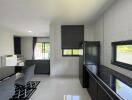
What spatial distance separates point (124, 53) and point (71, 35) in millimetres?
3544

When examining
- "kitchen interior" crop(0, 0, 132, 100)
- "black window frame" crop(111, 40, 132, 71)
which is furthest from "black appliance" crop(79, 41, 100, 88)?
"black window frame" crop(111, 40, 132, 71)

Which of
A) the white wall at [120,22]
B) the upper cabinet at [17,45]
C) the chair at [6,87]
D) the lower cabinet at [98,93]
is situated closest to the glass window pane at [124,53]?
the white wall at [120,22]

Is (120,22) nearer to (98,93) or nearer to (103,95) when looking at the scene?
(98,93)

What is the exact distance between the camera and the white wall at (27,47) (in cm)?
1149

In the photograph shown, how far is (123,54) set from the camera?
2.96 m

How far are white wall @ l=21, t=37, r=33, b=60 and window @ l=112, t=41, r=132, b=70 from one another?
356 inches

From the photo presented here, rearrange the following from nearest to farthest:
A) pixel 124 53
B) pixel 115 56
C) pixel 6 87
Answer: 1. pixel 6 87
2. pixel 124 53
3. pixel 115 56

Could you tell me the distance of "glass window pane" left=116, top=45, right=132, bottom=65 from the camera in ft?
8.75

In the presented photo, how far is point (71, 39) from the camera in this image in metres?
6.23

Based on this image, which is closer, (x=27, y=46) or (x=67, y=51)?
(x=67, y=51)

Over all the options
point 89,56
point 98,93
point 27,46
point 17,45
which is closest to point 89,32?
point 89,56

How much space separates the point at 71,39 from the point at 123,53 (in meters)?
3.47

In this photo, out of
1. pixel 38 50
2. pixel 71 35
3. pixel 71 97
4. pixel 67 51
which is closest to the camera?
pixel 71 97

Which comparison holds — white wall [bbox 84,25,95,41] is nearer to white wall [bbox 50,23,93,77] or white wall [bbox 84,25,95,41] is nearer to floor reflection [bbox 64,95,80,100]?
white wall [bbox 50,23,93,77]
